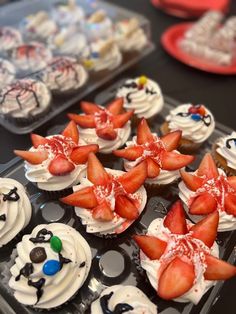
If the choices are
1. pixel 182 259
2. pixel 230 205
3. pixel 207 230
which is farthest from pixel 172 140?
pixel 182 259

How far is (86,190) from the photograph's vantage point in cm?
163

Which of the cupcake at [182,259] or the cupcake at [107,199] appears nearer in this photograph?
the cupcake at [182,259]

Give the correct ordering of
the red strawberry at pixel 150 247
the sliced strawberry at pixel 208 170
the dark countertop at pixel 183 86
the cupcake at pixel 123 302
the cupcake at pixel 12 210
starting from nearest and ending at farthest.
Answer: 1. the cupcake at pixel 123 302
2. the red strawberry at pixel 150 247
3. the cupcake at pixel 12 210
4. the sliced strawberry at pixel 208 170
5. the dark countertop at pixel 183 86

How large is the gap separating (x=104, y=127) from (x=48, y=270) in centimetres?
94

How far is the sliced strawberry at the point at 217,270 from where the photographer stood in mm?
1363

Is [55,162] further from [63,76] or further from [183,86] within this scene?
[183,86]

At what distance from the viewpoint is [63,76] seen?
2373 mm

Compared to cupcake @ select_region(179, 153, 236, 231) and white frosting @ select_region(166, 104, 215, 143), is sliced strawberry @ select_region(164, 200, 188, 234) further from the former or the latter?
white frosting @ select_region(166, 104, 215, 143)

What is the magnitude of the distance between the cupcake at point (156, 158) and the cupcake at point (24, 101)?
2.17 ft

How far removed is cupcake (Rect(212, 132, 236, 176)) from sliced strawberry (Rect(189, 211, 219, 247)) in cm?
55

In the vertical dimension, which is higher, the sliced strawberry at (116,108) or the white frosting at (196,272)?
the sliced strawberry at (116,108)

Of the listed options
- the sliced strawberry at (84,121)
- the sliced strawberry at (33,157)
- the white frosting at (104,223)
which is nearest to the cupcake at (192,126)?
the sliced strawberry at (84,121)

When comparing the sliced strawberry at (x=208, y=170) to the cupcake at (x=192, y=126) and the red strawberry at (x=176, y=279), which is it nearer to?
the cupcake at (x=192, y=126)

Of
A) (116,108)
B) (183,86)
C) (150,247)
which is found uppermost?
(116,108)
